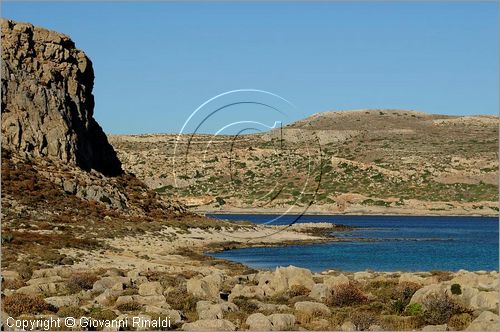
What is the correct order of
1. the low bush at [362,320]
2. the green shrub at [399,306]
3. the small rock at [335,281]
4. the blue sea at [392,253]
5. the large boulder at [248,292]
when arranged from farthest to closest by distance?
the blue sea at [392,253] < the small rock at [335,281] < the large boulder at [248,292] < the green shrub at [399,306] < the low bush at [362,320]

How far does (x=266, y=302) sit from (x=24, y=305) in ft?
29.5

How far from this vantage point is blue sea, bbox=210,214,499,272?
183 feet

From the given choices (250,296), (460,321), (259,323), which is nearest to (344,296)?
(250,296)

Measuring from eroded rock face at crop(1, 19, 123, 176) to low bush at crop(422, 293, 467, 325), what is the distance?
49.8 meters

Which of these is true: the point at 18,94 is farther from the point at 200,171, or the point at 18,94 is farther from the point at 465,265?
the point at 200,171

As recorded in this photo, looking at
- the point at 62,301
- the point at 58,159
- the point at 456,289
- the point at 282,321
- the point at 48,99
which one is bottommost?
the point at 282,321

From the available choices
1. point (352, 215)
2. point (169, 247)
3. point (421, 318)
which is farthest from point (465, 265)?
point (352, 215)

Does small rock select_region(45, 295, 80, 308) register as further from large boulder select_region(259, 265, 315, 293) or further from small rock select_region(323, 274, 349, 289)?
small rock select_region(323, 274, 349, 289)

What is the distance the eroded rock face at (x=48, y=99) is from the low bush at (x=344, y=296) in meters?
45.5

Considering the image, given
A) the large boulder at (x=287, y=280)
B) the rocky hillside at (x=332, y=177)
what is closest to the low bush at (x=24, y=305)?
the large boulder at (x=287, y=280)

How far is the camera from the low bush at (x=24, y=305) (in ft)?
78.6

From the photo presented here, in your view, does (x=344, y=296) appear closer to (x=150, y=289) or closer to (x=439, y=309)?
(x=439, y=309)

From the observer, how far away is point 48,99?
235ft

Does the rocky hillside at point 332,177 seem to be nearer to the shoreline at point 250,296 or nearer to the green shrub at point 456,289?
the shoreline at point 250,296
